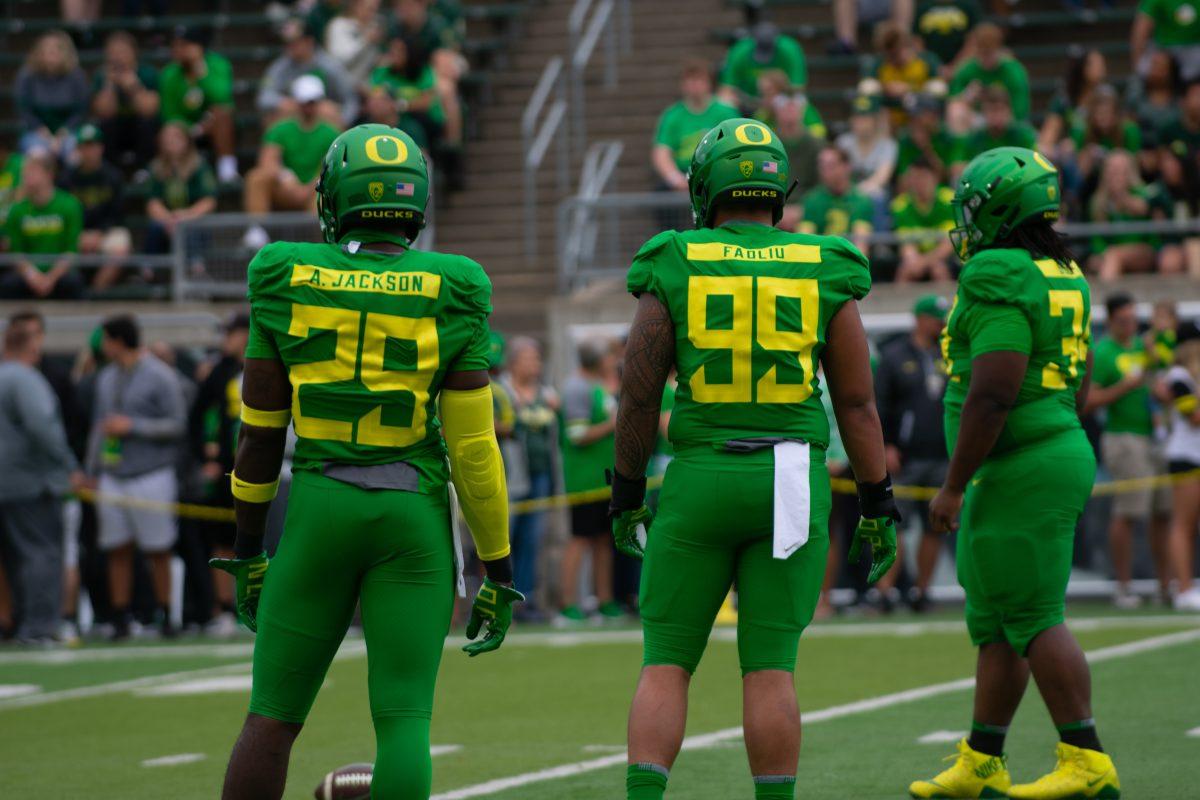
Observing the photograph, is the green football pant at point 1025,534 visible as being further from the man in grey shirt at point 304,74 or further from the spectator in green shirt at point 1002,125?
the man in grey shirt at point 304,74

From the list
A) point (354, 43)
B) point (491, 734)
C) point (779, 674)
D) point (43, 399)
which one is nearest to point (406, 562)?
point (779, 674)

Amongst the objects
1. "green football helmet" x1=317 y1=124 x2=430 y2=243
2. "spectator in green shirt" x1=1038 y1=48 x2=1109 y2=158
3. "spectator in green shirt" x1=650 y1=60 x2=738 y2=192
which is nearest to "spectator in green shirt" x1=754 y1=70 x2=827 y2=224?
"spectator in green shirt" x1=650 y1=60 x2=738 y2=192

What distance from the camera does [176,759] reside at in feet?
27.1

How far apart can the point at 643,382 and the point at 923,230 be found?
10.9 meters

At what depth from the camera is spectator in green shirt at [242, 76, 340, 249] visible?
1723cm

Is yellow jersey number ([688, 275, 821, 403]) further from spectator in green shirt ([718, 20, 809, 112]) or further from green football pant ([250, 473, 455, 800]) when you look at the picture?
spectator in green shirt ([718, 20, 809, 112])

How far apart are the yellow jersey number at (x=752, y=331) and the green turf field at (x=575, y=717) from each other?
194 centimetres

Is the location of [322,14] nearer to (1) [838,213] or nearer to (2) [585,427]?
(1) [838,213]

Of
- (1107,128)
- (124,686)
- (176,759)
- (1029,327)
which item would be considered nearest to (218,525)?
(124,686)

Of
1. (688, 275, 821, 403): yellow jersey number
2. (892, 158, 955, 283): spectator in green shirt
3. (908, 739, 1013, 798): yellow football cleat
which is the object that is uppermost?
(892, 158, 955, 283): spectator in green shirt

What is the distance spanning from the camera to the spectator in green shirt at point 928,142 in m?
17.0

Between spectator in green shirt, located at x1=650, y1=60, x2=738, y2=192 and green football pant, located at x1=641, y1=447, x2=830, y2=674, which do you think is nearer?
green football pant, located at x1=641, y1=447, x2=830, y2=674

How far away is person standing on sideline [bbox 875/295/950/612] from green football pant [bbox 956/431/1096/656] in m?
7.58

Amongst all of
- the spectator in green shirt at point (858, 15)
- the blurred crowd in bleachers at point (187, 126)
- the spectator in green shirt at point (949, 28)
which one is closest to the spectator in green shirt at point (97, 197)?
the blurred crowd in bleachers at point (187, 126)
